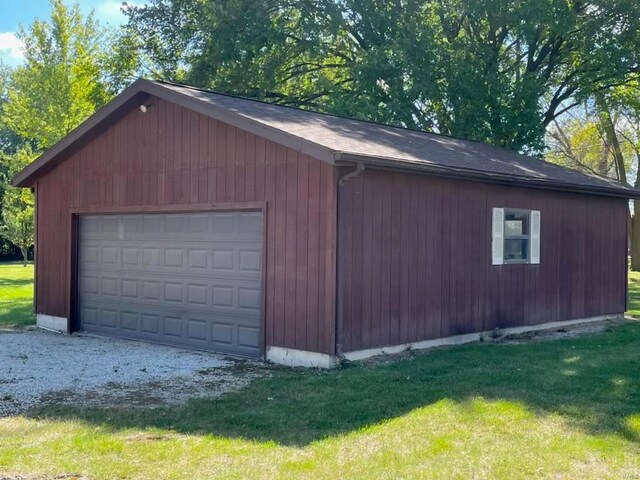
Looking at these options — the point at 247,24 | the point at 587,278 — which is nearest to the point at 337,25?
the point at 247,24

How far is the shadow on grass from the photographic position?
5996 mm

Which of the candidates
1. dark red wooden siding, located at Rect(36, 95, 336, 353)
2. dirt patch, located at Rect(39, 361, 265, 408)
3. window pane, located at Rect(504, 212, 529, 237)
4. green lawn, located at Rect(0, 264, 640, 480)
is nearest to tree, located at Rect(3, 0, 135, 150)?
dark red wooden siding, located at Rect(36, 95, 336, 353)

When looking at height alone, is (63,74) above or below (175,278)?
above


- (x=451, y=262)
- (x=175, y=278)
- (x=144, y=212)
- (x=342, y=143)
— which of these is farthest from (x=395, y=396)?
(x=144, y=212)

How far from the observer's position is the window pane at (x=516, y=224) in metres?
11.2

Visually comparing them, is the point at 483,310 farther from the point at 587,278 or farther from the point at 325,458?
the point at 325,458

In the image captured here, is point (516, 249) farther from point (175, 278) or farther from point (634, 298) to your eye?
point (634, 298)

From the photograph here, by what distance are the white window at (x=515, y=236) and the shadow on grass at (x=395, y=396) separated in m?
2.20

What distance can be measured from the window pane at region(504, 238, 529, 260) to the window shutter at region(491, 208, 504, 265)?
0.72 ft

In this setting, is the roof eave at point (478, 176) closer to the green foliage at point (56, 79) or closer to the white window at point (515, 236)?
the white window at point (515, 236)

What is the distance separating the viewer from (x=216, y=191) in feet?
32.4

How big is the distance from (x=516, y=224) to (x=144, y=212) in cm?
575

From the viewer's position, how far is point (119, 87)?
2366cm

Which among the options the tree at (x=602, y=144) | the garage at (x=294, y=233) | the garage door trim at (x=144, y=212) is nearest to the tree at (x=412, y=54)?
the garage at (x=294, y=233)
